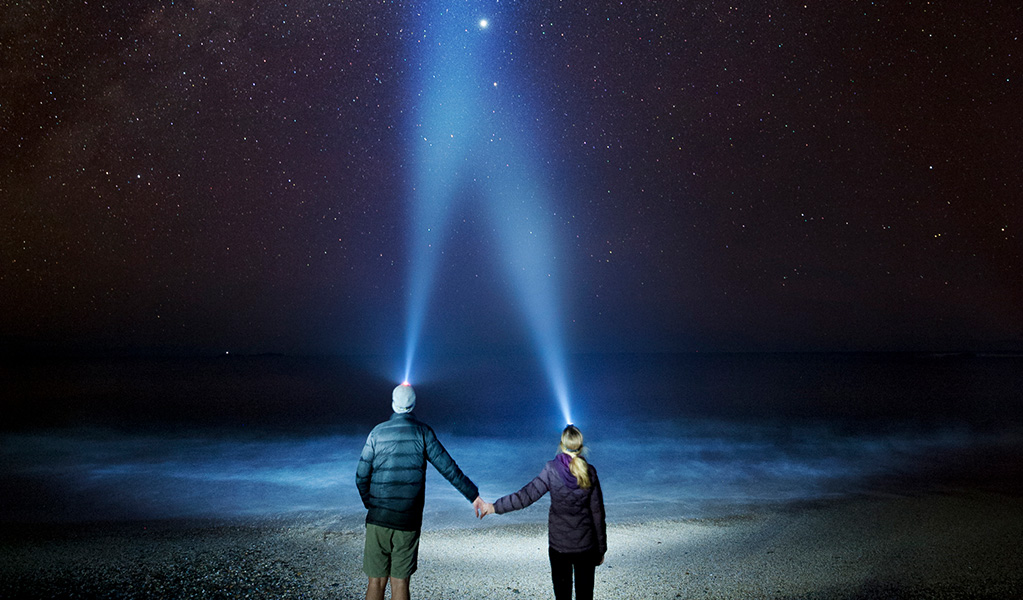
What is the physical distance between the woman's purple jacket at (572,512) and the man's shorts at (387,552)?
1.08m

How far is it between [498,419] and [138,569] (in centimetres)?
2584

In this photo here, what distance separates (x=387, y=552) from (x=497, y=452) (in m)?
14.9

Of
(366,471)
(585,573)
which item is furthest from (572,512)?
(366,471)

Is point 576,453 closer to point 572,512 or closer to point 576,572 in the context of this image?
point 572,512

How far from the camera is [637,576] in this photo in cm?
596

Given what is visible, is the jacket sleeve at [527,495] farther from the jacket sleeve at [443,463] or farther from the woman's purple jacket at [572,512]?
the jacket sleeve at [443,463]

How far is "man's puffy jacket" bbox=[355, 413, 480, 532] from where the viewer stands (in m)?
4.64

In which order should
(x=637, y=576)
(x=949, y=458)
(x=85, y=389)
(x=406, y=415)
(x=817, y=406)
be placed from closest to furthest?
1. (x=406, y=415)
2. (x=637, y=576)
3. (x=949, y=458)
4. (x=817, y=406)
5. (x=85, y=389)

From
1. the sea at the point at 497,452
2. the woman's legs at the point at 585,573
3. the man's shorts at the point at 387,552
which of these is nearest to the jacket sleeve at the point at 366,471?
the man's shorts at the point at 387,552

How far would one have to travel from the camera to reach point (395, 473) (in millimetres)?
4664

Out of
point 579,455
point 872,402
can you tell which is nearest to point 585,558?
point 579,455

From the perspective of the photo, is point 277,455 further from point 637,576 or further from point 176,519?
point 637,576

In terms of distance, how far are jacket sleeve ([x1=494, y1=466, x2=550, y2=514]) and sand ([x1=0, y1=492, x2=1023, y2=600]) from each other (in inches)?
52.0

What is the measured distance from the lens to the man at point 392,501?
4.65 meters
